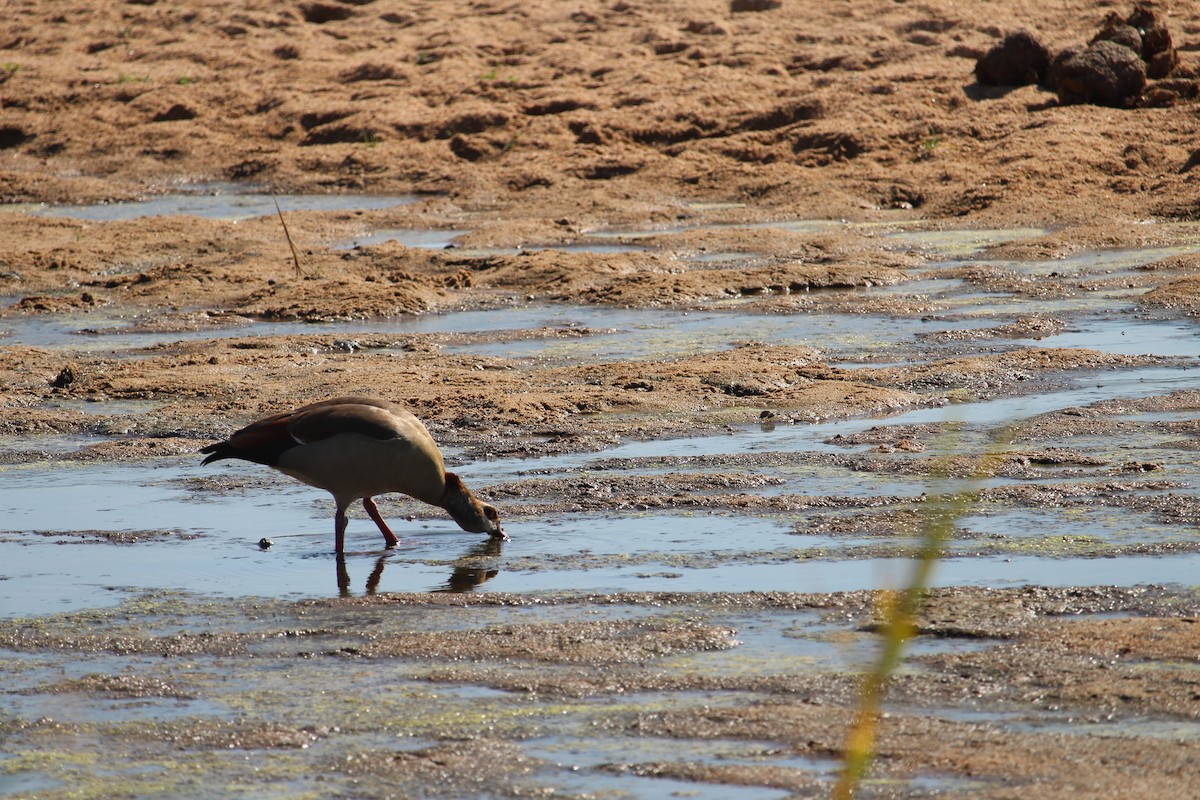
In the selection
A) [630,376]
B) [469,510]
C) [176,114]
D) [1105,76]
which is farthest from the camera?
[176,114]

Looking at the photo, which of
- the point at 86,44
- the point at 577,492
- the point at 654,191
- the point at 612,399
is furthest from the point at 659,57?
the point at 577,492

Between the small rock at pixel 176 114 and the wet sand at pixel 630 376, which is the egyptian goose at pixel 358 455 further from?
the small rock at pixel 176 114

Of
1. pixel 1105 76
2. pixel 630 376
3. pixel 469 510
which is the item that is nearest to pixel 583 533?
pixel 469 510

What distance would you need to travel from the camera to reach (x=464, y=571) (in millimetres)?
6945

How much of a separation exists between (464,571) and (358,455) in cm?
68

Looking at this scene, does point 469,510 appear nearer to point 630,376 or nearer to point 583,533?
point 583,533

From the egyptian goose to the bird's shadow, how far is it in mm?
114

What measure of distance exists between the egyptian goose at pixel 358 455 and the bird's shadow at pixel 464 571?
0.37ft

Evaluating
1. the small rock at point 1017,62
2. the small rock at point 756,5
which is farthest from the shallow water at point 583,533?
the small rock at point 756,5

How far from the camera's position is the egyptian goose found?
7.09 m

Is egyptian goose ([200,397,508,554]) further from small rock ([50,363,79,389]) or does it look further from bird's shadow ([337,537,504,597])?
small rock ([50,363,79,389])

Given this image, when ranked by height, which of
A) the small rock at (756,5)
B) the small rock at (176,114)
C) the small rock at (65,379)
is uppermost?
the small rock at (65,379)

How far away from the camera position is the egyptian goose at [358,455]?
7.09m

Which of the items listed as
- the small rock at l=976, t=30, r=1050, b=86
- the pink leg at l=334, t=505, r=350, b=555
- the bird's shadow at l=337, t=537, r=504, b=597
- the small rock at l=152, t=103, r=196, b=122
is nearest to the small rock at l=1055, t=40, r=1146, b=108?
the small rock at l=976, t=30, r=1050, b=86
